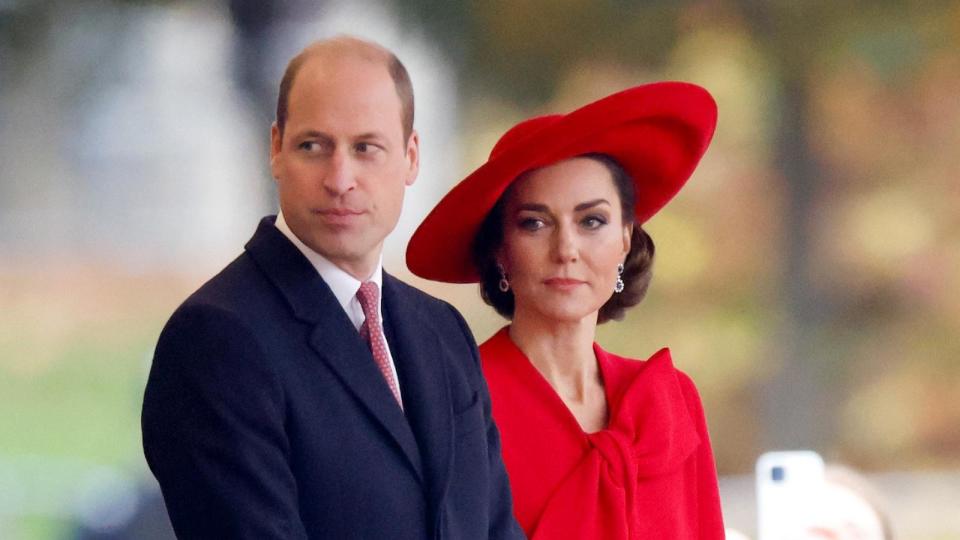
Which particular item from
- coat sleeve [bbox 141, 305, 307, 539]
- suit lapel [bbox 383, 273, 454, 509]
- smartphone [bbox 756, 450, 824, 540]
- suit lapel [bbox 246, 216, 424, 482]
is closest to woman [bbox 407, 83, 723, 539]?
suit lapel [bbox 383, 273, 454, 509]

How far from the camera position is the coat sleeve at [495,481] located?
59.0 inches

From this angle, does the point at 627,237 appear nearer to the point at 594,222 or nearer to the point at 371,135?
the point at 594,222

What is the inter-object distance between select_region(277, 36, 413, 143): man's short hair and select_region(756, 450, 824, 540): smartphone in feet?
6.41

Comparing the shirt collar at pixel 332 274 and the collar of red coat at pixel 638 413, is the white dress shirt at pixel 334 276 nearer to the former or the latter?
the shirt collar at pixel 332 274

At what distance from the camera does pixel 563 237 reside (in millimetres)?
1768

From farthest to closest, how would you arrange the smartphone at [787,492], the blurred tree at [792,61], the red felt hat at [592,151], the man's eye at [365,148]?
1. the blurred tree at [792,61]
2. the smartphone at [787,492]
3. the red felt hat at [592,151]
4. the man's eye at [365,148]

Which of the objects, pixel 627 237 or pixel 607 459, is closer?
pixel 607 459

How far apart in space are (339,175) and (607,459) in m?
0.70

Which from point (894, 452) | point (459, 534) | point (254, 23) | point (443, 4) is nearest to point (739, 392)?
point (894, 452)

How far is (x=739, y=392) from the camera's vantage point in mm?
3555

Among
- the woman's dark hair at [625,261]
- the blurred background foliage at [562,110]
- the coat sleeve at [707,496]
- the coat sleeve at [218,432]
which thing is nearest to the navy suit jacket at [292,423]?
the coat sleeve at [218,432]

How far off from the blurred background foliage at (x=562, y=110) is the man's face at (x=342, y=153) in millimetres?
1955

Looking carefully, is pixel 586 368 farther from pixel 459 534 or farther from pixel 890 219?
pixel 890 219

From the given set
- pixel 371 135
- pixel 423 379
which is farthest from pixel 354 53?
pixel 423 379
